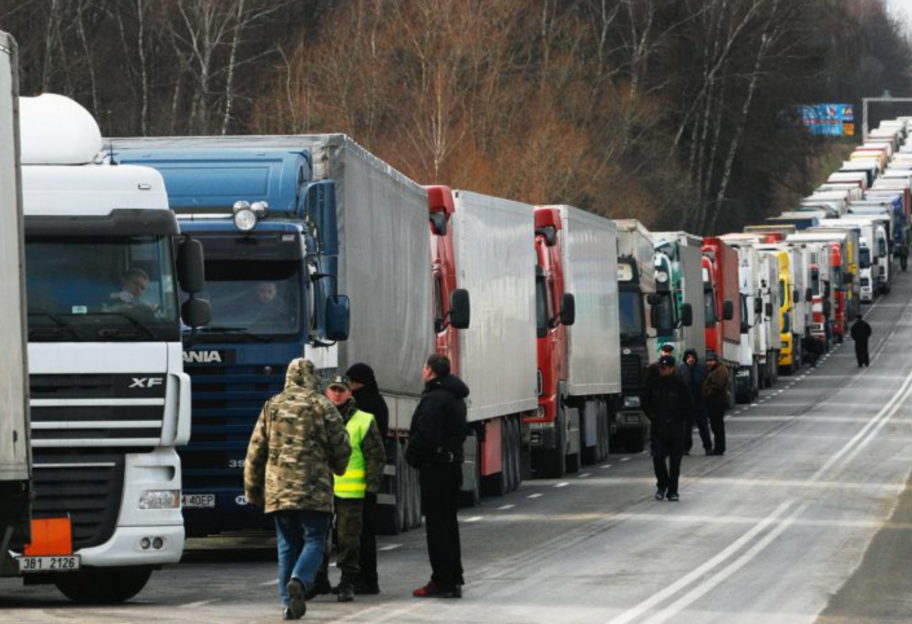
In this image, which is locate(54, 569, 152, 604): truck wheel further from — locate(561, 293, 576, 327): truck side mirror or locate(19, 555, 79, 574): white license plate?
locate(561, 293, 576, 327): truck side mirror

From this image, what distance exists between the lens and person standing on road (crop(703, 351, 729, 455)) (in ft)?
124

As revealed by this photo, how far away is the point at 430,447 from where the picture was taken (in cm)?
1745

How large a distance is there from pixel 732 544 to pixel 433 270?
17.5ft

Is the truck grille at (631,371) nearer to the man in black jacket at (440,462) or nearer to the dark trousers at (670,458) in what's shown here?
the dark trousers at (670,458)

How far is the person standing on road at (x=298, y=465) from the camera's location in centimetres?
1571

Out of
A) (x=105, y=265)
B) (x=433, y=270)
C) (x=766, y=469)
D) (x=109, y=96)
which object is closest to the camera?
(x=105, y=265)

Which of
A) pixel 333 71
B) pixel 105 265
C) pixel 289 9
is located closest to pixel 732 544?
pixel 105 265

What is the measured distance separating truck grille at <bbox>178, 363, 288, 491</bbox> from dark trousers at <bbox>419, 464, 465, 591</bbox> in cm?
226

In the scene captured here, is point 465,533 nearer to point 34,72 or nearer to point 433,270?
point 433,270

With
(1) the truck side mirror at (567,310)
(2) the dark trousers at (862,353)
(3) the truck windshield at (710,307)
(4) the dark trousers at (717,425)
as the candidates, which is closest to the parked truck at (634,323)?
(4) the dark trousers at (717,425)

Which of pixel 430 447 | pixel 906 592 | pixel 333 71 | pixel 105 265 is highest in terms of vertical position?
pixel 333 71

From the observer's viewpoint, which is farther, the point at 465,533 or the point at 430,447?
the point at 465,533

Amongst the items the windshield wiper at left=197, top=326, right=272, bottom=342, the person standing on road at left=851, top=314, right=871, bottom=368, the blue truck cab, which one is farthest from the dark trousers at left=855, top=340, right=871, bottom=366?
the windshield wiper at left=197, top=326, right=272, bottom=342

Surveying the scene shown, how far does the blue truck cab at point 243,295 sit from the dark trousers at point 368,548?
227 cm
